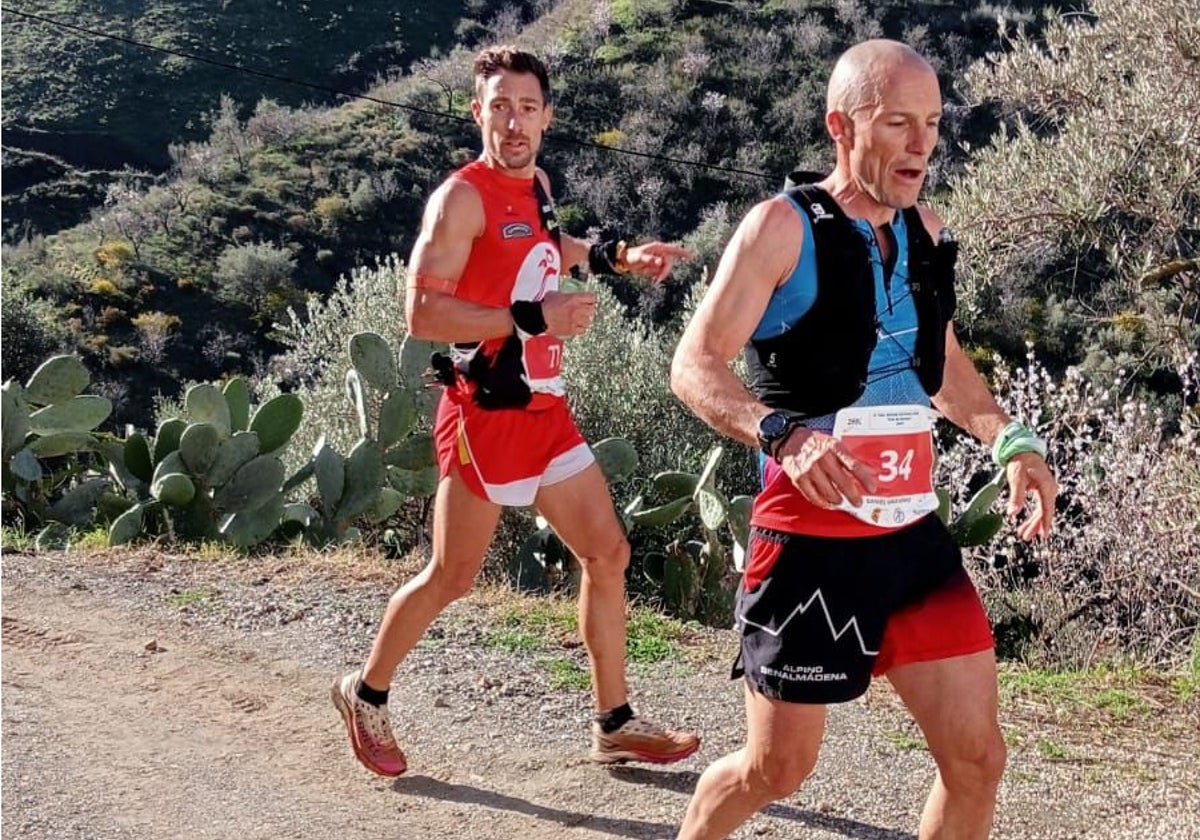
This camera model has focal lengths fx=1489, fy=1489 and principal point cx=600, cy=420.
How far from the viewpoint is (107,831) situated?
401cm

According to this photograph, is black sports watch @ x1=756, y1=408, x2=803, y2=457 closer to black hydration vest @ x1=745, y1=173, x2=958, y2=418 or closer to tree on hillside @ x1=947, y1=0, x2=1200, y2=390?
black hydration vest @ x1=745, y1=173, x2=958, y2=418

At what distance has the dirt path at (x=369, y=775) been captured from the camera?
4.14 m

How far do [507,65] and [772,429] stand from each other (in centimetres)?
197

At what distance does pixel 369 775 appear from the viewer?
4469 mm

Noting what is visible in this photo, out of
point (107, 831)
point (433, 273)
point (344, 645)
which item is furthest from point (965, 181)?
point (107, 831)

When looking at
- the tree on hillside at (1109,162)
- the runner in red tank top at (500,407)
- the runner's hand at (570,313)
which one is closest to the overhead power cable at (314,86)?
the tree on hillside at (1109,162)

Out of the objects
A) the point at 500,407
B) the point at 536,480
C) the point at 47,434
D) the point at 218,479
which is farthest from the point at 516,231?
the point at 47,434

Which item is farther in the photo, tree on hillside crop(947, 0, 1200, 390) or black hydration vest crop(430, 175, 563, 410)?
tree on hillside crop(947, 0, 1200, 390)

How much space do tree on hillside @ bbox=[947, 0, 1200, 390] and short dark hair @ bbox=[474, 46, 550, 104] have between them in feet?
19.6

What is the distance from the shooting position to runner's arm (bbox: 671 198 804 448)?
2.76 m

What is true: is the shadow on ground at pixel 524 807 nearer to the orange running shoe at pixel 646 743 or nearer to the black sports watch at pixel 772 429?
the orange running shoe at pixel 646 743

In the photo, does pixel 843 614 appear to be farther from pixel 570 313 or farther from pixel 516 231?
pixel 516 231

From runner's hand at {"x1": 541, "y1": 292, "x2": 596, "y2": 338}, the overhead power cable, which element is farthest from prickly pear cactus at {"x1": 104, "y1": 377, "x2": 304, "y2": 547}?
the overhead power cable

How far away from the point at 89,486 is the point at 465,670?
13.1 feet
